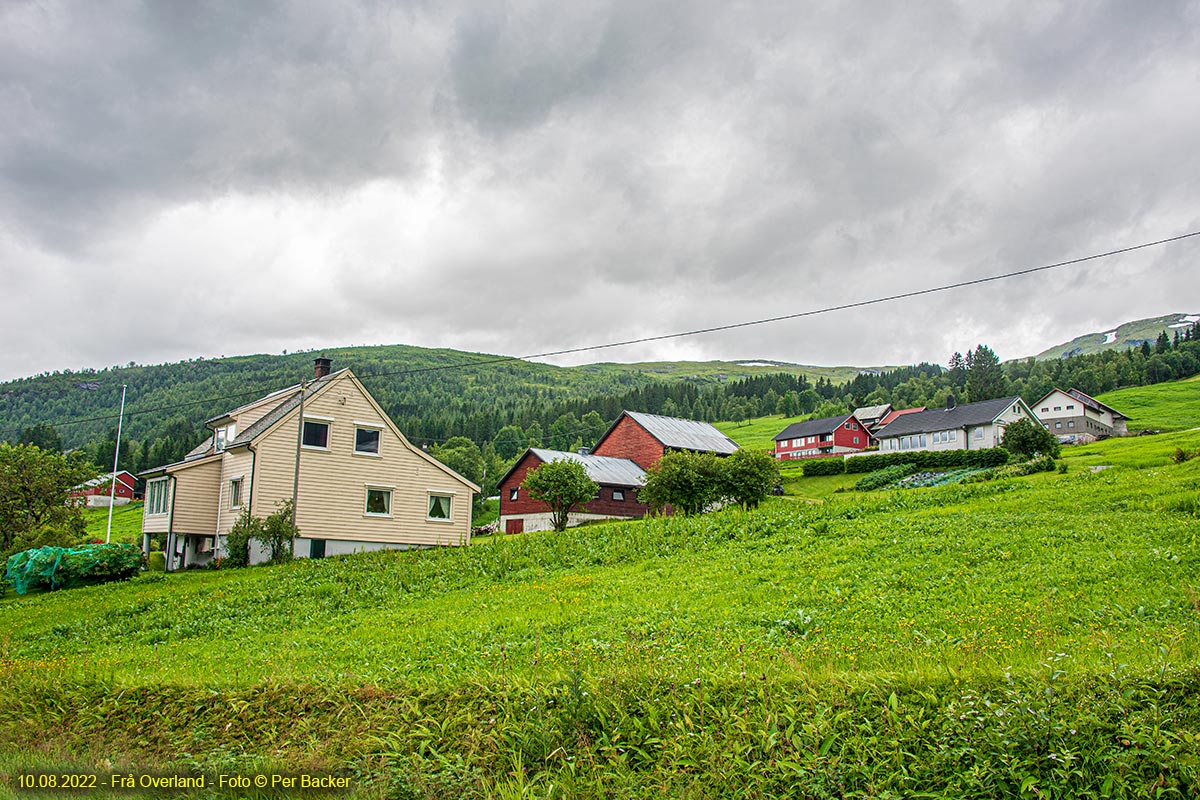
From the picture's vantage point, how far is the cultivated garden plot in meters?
6.31

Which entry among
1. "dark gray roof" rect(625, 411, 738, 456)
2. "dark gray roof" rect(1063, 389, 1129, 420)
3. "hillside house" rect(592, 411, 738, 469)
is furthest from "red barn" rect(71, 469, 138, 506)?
"dark gray roof" rect(1063, 389, 1129, 420)

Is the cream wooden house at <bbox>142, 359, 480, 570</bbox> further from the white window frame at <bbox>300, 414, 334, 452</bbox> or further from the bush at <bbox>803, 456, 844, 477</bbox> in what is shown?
the bush at <bbox>803, 456, 844, 477</bbox>

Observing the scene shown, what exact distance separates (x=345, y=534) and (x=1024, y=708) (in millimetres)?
32120

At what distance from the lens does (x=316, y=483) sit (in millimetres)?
34281

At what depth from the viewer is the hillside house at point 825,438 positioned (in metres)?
106

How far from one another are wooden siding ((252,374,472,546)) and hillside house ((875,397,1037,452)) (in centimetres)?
6350

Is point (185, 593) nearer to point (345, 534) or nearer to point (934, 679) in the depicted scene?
point (345, 534)

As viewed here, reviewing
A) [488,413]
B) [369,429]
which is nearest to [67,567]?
[369,429]

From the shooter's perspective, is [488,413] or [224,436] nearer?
[224,436]

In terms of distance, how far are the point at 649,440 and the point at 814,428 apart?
54.6 metres

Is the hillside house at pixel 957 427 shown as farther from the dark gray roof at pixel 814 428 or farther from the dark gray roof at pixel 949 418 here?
the dark gray roof at pixel 814 428

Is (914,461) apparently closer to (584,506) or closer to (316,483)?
(584,506)

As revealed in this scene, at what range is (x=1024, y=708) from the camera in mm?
6312

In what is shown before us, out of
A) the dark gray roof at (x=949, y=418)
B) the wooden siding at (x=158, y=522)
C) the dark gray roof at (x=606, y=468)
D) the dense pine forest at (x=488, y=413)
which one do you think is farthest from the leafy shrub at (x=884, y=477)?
the dense pine forest at (x=488, y=413)
